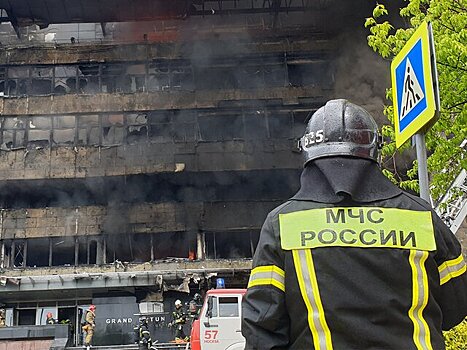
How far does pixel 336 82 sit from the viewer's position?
30688 millimetres

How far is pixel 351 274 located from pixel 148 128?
29214 millimetres

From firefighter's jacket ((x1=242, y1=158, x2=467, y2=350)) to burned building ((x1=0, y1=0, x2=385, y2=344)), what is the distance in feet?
81.2

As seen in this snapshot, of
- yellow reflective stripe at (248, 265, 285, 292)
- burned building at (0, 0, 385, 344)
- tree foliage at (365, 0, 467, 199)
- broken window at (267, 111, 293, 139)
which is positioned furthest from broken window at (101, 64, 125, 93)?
yellow reflective stripe at (248, 265, 285, 292)

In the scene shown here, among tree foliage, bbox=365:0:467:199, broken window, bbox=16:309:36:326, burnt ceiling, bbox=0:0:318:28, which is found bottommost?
tree foliage, bbox=365:0:467:199

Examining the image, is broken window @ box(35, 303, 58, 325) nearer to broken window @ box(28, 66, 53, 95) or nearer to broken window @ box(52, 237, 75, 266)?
broken window @ box(52, 237, 75, 266)

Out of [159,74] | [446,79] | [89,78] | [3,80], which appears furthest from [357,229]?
[3,80]

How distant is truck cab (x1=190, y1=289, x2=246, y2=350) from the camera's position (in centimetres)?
1284

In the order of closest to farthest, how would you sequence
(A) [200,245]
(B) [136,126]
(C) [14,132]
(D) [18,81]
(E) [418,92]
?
(E) [418,92], (A) [200,245], (C) [14,132], (B) [136,126], (D) [18,81]

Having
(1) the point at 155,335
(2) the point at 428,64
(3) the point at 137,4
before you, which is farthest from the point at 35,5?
(2) the point at 428,64

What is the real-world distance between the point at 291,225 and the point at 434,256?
0.44 meters

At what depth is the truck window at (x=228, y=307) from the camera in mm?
13273

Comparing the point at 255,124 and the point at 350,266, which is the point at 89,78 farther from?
the point at 350,266

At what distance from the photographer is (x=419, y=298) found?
1.85 meters

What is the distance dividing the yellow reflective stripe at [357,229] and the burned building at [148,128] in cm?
2477
